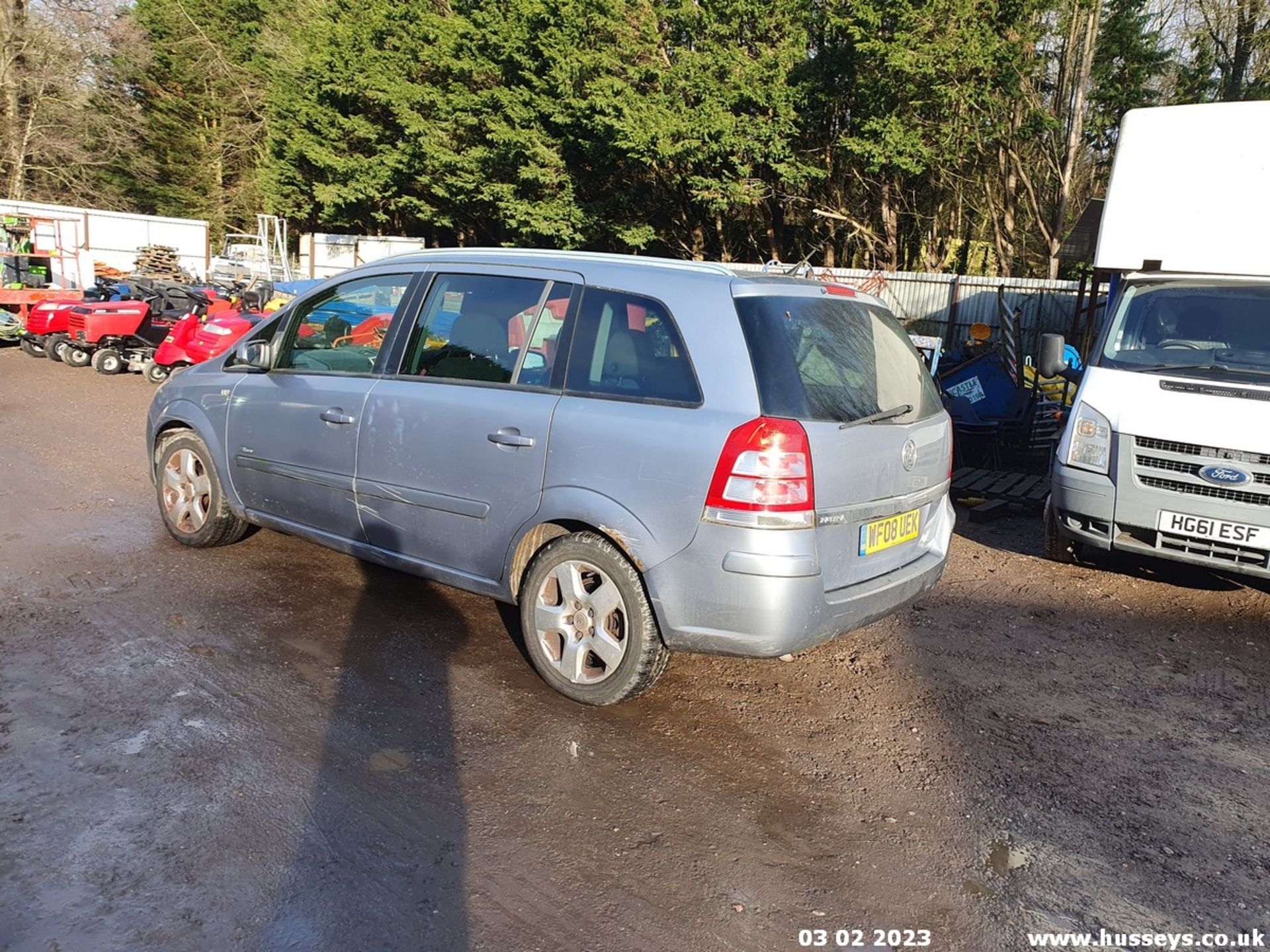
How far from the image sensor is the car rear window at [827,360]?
3.71 m

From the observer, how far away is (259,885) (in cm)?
283

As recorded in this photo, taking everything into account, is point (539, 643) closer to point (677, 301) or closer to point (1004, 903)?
point (677, 301)

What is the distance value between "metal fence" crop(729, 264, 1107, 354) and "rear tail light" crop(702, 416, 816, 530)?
1325 centimetres

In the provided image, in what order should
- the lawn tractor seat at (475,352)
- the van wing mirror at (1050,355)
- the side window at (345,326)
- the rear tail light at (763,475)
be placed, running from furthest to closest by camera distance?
the van wing mirror at (1050,355) → the side window at (345,326) → the lawn tractor seat at (475,352) → the rear tail light at (763,475)

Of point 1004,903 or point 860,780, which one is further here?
point 860,780

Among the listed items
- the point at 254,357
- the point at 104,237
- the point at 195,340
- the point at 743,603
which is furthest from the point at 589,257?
the point at 104,237

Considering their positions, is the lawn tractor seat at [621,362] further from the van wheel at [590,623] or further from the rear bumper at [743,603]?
the rear bumper at [743,603]

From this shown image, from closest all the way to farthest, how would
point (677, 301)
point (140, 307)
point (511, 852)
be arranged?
point (511, 852) → point (677, 301) → point (140, 307)

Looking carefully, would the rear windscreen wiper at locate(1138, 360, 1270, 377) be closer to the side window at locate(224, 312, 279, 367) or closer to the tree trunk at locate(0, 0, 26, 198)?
the side window at locate(224, 312, 279, 367)

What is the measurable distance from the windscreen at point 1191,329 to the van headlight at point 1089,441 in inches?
18.0

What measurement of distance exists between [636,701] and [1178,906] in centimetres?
214

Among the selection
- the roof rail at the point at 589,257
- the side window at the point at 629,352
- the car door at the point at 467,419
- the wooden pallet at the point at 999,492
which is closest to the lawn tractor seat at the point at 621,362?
the side window at the point at 629,352

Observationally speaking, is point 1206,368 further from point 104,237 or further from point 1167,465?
point 104,237

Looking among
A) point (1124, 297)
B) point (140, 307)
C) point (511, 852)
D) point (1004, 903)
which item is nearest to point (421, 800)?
point (511, 852)
